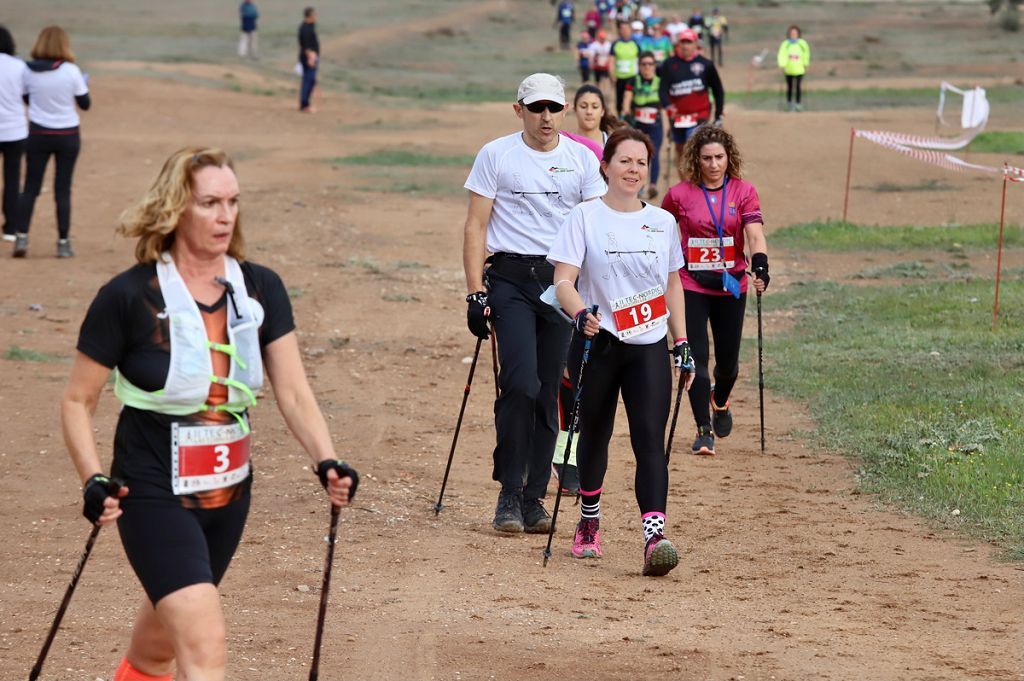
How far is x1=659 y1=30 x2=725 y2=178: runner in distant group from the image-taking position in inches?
781

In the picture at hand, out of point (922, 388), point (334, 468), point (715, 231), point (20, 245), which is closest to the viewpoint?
point (334, 468)

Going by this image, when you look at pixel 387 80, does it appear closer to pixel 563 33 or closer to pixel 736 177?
pixel 563 33

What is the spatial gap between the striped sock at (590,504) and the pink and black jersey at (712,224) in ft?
7.77

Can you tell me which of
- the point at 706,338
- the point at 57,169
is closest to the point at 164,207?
the point at 706,338

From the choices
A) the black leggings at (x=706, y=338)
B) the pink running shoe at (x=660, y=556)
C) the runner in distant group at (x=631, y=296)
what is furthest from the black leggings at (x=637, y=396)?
the black leggings at (x=706, y=338)

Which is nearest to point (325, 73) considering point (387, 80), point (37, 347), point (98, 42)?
point (387, 80)

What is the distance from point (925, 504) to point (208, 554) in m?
5.47

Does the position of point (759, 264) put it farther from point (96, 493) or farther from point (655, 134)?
point (655, 134)

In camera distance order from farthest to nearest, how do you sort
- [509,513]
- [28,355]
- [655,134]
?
[655,134] < [28,355] < [509,513]

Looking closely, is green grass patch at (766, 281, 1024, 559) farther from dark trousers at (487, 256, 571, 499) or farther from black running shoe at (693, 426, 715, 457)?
dark trousers at (487, 256, 571, 499)

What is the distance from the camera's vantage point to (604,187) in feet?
27.9

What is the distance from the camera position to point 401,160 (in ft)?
94.9

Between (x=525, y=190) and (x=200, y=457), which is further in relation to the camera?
(x=525, y=190)

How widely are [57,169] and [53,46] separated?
1230mm
